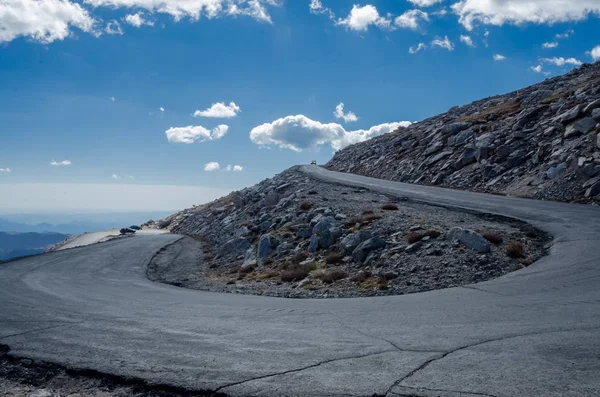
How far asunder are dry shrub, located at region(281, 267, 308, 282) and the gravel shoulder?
0.12 ft

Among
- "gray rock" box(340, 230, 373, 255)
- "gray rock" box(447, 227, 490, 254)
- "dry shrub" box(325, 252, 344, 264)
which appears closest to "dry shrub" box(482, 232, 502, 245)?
"gray rock" box(447, 227, 490, 254)

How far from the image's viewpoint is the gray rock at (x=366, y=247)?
1582 cm

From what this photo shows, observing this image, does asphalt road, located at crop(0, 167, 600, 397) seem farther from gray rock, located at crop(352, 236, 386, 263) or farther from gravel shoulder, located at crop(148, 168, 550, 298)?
gray rock, located at crop(352, 236, 386, 263)

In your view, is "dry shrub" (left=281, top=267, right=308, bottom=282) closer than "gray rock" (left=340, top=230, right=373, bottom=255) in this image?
Yes

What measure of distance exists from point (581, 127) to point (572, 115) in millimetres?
2581

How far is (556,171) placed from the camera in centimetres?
2578

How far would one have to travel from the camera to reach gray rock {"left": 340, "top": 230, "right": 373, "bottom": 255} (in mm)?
16812

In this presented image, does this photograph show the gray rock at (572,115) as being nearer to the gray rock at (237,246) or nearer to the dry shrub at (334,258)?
the dry shrub at (334,258)

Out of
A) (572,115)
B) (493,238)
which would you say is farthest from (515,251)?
(572,115)

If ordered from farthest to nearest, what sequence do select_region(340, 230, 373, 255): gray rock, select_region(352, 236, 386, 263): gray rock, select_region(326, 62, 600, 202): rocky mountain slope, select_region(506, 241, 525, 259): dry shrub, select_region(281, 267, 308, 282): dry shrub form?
1. select_region(326, 62, 600, 202): rocky mountain slope
2. select_region(340, 230, 373, 255): gray rock
3. select_region(352, 236, 386, 263): gray rock
4. select_region(281, 267, 308, 282): dry shrub
5. select_region(506, 241, 525, 259): dry shrub

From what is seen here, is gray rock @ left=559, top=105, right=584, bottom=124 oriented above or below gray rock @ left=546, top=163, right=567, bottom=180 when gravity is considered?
above

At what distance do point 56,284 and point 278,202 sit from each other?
691 inches

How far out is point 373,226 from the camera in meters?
18.5

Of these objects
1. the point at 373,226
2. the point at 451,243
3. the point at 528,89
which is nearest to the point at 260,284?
the point at 373,226
